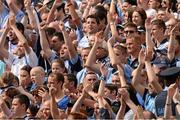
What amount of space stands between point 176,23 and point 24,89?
2.28m

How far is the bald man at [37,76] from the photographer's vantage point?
12.4 meters

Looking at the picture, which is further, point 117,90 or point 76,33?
point 76,33

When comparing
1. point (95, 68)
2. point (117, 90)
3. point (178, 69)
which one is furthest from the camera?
point (95, 68)

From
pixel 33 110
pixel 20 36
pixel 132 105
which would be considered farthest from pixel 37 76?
pixel 132 105

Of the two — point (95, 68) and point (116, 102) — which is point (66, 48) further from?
point (116, 102)

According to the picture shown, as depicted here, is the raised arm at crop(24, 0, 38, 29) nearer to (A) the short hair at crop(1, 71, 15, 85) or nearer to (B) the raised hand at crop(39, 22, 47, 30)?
(B) the raised hand at crop(39, 22, 47, 30)

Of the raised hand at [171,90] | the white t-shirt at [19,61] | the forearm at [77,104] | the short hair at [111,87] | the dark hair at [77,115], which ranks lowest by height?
the white t-shirt at [19,61]

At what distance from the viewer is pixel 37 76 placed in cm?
1242

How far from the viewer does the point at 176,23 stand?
41.4 feet

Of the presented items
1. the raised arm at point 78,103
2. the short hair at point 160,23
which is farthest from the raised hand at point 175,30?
the raised arm at point 78,103

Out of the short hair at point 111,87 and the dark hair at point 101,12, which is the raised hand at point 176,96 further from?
the dark hair at point 101,12

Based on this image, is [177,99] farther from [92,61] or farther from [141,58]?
[92,61]

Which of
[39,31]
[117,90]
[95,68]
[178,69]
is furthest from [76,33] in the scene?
[178,69]

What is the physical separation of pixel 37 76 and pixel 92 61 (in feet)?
2.69
